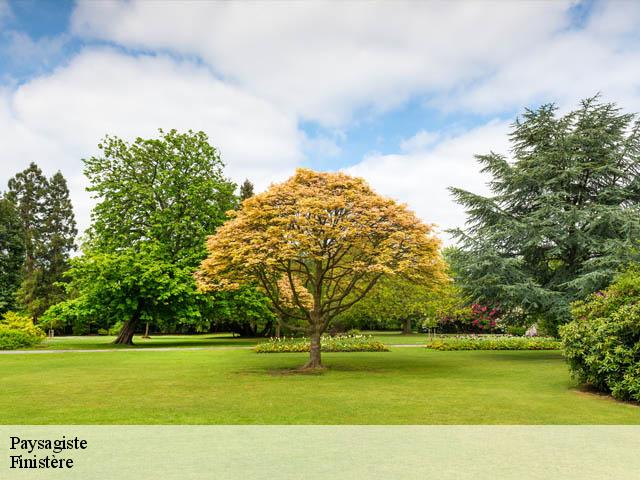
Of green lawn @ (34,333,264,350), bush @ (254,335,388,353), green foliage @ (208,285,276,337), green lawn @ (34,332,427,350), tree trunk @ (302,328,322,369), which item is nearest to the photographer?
tree trunk @ (302,328,322,369)

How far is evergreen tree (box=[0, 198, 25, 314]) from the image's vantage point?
4038 cm

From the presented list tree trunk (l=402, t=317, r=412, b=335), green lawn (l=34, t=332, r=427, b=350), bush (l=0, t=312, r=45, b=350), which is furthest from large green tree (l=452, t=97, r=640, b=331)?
tree trunk (l=402, t=317, r=412, b=335)

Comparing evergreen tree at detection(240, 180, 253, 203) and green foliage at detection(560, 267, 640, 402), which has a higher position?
evergreen tree at detection(240, 180, 253, 203)

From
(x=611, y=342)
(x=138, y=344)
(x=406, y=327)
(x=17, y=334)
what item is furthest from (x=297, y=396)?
(x=406, y=327)

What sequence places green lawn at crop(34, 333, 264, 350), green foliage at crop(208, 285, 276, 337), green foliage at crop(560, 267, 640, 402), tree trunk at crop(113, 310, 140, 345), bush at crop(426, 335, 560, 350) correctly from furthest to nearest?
tree trunk at crop(113, 310, 140, 345)
green foliage at crop(208, 285, 276, 337)
green lawn at crop(34, 333, 264, 350)
bush at crop(426, 335, 560, 350)
green foliage at crop(560, 267, 640, 402)

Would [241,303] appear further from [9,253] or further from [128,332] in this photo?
[9,253]

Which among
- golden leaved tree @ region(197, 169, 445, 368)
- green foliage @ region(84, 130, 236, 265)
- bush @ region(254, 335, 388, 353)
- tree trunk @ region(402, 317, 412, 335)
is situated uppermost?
green foliage @ region(84, 130, 236, 265)

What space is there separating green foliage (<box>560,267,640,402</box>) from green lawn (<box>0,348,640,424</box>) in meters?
0.56

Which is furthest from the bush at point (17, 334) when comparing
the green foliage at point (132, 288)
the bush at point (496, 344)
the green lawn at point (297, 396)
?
the bush at point (496, 344)

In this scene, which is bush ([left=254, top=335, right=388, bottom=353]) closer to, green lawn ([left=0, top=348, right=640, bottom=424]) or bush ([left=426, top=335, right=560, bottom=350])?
bush ([left=426, top=335, right=560, bottom=350])

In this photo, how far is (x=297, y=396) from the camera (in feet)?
37.3

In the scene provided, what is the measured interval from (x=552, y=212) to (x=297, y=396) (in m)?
18.1

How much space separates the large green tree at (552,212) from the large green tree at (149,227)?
55.4 feet
